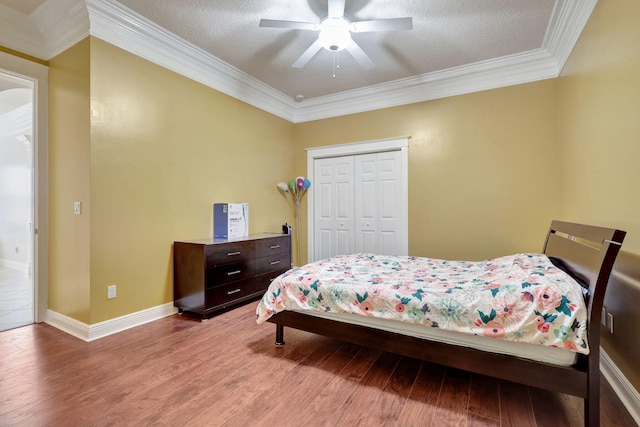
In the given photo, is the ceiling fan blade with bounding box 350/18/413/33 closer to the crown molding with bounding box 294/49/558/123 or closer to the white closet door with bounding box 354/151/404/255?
the crown molding with bounding box 294/49/558/123

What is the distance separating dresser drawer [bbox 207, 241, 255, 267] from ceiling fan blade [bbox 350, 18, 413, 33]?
2388 mm

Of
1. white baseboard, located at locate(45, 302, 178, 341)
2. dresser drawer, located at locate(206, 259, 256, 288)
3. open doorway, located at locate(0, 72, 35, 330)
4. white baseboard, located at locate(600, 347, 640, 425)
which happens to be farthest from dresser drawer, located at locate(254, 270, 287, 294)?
open doorway, located at locate(0, 72, 35, 330)

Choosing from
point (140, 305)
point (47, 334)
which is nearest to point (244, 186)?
point (140, 305)

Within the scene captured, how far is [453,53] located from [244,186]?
9.88 feet

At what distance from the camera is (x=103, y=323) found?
259cm

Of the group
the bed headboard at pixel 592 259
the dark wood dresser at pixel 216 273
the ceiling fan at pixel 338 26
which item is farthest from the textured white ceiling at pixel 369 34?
the dark wood dresser at pixel 216 273

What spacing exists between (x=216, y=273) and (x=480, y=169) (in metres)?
3.34

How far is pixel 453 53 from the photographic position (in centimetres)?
332

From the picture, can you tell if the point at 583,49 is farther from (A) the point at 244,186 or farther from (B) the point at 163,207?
(B) the point at 163,207

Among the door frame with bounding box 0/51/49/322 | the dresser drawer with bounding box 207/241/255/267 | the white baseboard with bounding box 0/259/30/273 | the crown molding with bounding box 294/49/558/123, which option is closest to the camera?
the door frame with bounding box 0/51/49/322

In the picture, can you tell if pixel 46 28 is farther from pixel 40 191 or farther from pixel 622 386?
pixel 622 386

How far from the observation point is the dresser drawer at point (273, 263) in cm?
362

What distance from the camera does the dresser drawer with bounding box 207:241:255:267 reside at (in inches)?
118

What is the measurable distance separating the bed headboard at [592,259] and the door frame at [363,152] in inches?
75.4
